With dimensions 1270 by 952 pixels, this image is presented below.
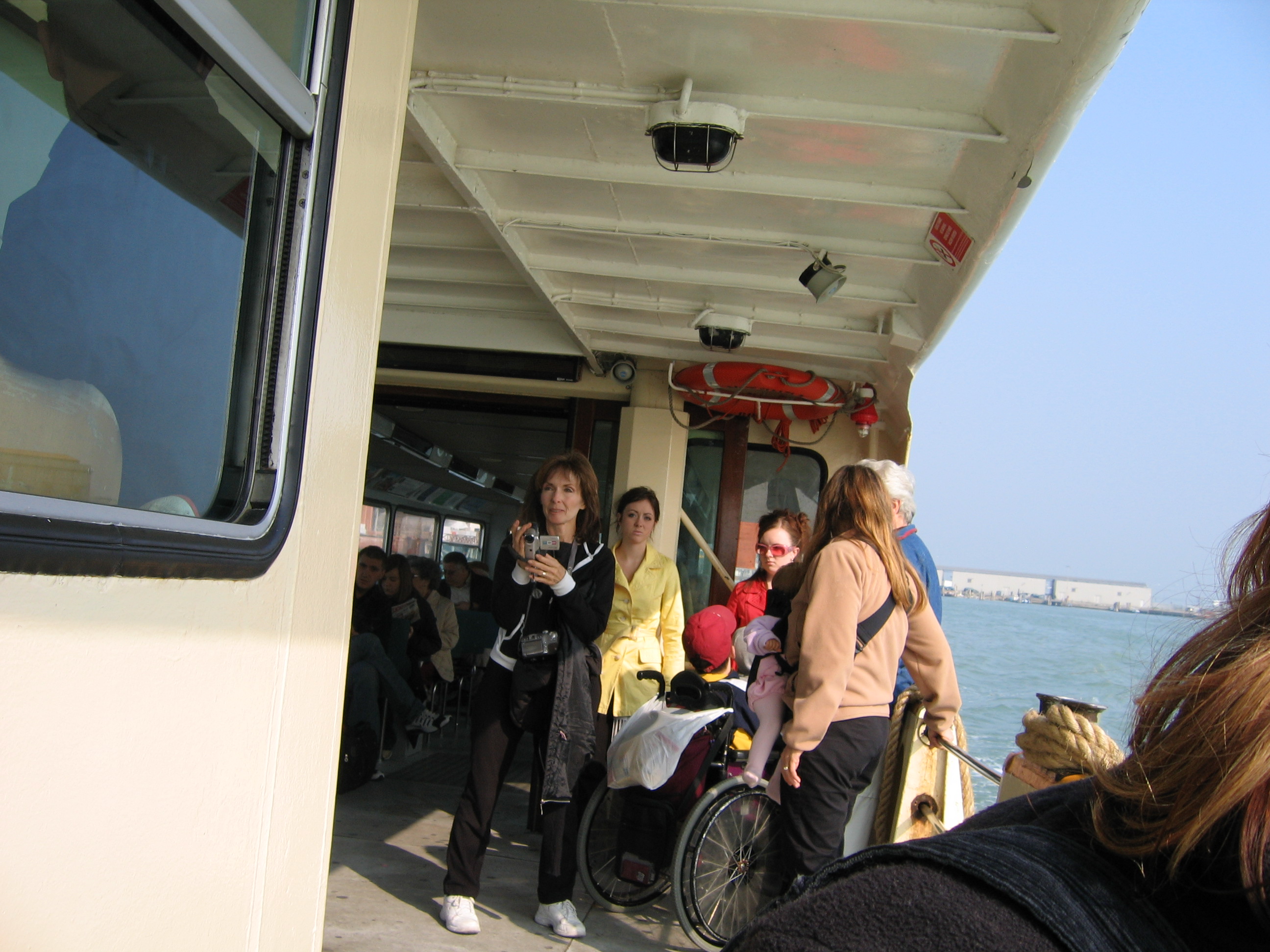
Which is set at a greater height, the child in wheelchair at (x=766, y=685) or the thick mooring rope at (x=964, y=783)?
the child in wheelchair at (x=766, y=685)

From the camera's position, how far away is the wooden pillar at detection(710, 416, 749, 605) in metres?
6.95

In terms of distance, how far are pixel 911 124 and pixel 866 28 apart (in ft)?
1.67

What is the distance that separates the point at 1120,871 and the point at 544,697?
3189 mm

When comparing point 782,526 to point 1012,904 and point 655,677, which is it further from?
point 1012,904

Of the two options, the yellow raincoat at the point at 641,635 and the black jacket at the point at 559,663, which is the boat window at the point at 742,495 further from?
the black jacket at the point at 559,663

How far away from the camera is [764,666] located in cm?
350

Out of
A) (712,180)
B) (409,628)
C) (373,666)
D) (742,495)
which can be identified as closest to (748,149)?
(712,180)

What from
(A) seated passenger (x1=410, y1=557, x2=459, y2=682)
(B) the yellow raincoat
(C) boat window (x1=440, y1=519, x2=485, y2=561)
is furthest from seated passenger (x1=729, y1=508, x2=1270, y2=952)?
(C) boat window (x1=440, y1=519, x2=485, y2=561)

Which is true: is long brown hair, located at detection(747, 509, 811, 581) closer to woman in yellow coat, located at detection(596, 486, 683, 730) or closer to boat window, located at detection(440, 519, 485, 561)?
woman in yellow coat, located at detection(596, 486, 683, 730)

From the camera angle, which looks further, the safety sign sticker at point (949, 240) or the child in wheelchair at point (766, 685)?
the safety sign sticker at point (949, 240)

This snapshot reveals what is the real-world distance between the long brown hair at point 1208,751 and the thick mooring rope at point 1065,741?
139cm

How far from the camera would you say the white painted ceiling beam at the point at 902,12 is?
2.40 meters

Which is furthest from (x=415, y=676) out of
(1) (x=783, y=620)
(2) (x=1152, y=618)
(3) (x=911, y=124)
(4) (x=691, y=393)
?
(2) (x=1152, y=618)

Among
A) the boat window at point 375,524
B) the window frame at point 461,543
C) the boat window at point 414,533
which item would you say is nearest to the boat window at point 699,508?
the boat window at point 375,524
